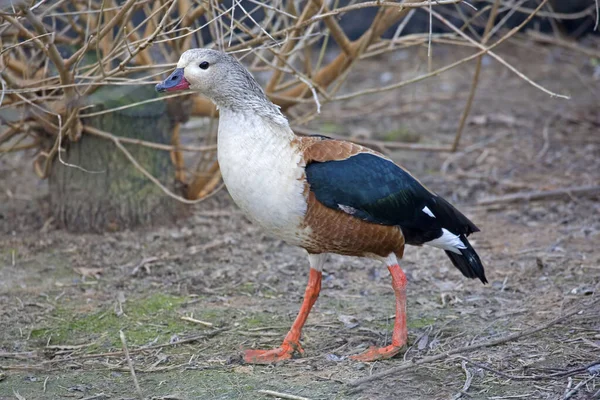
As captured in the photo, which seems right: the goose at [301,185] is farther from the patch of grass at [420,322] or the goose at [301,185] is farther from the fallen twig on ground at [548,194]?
the fallen twig on ground at [548,194]

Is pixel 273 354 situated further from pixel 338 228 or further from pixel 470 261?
pixel 470 261

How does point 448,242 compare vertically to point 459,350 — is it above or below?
above

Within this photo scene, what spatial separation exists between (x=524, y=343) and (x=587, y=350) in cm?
31

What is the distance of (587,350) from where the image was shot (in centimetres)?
409

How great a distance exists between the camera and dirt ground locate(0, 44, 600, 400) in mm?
3953

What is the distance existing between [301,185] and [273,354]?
914mm

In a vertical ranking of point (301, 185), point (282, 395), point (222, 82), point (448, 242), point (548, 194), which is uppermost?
point (222, 82)

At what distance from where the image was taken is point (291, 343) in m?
4.35

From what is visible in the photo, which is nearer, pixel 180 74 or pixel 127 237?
pixel 180 74

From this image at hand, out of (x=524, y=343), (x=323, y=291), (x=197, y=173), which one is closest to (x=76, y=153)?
(x=197, y=173)

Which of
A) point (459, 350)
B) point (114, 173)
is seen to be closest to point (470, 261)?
point (459, 350)

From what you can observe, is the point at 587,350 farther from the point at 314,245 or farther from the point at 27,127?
the point at 27,127

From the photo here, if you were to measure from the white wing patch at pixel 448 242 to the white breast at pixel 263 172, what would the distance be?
2.85ft

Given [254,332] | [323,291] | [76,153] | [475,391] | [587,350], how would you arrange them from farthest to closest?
[76,153], [323,291], [254,332], [587,350], [475,391]
